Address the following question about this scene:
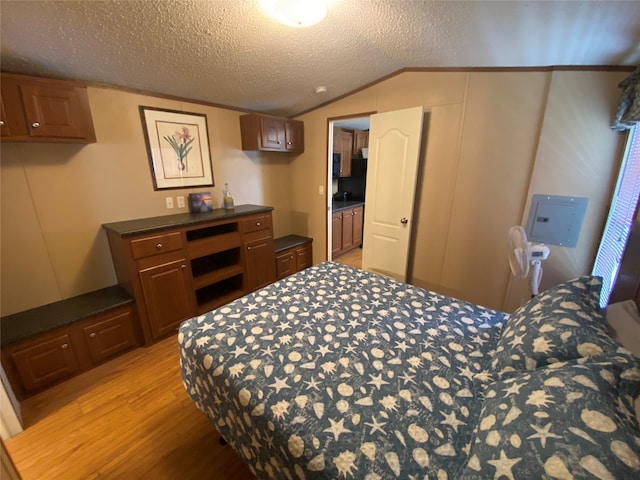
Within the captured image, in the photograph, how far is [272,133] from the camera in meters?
3.04

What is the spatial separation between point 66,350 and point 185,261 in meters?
0.98

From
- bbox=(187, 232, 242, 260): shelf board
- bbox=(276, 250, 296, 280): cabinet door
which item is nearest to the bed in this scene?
bbox=(187, 232, 242, 260): shelf board

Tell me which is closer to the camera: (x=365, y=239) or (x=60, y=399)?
(x=60, y=399)

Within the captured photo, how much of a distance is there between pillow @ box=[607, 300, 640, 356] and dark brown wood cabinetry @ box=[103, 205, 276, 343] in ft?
8.72

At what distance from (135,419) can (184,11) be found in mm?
2430

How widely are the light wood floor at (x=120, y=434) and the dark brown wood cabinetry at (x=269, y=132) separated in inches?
94.9

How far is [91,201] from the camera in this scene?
6.98ft

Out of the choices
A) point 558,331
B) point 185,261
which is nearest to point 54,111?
point 185,261

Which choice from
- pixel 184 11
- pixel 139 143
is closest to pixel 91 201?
pixel 139 143

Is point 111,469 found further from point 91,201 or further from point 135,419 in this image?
point 91,201

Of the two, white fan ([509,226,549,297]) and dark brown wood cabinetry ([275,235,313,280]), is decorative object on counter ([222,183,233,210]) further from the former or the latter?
white fan ([509,226,549,297])

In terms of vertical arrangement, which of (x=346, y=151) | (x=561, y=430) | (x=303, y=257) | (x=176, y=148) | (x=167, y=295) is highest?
(x=346, y=151)

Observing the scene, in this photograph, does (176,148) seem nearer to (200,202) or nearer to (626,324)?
(200,202)

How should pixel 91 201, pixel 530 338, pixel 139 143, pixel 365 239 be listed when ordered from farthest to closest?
1. pixel 365 239
2. pixel 139 143
3. pixel 91 201
4. pixel 530 338
